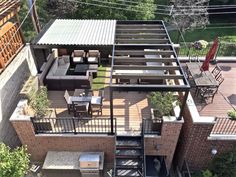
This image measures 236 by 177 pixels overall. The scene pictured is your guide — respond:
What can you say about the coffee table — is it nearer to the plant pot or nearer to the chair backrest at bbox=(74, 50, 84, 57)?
the chair backrest at bbox=(74, 50, 84, 57)

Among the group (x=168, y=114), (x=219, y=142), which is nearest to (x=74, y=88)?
(x=168, y=114)

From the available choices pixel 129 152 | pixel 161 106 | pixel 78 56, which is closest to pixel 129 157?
pixel 129 152

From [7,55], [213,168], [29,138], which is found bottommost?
[213,168]

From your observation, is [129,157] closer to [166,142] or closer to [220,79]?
[166,142]

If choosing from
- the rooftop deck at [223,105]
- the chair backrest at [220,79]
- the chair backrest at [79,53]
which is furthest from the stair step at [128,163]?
the chair backrest at [79,53]

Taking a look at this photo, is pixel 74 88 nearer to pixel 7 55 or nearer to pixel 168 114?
pixel 7 55

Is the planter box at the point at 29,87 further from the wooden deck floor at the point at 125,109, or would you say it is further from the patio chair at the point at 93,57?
the patio chair at the point at 93,57
